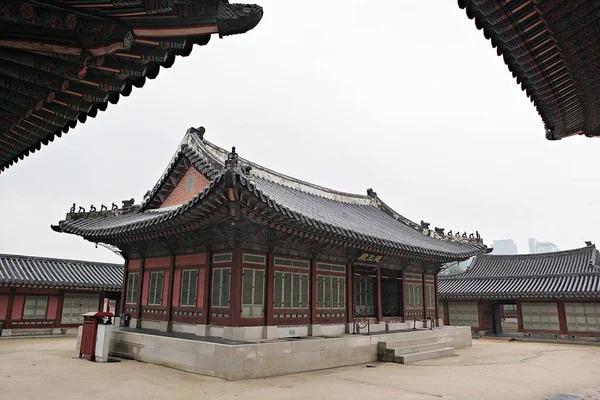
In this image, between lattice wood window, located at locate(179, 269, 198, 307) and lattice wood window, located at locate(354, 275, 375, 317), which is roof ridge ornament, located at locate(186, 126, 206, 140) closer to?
lattice wood window, located at locate(179, 269, 198, 307)

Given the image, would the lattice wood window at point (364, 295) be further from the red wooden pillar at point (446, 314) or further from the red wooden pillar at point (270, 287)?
the red wooden pillar at point (446, 314)

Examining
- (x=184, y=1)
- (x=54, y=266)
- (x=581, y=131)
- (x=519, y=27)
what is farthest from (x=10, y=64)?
(x=54, y=266)

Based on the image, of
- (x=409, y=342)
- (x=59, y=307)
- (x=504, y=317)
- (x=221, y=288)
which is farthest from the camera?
(x=504, y=317)

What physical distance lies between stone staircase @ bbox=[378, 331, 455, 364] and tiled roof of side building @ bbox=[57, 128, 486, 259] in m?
3.94

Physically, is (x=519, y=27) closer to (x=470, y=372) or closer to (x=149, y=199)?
(x=470, y=372)

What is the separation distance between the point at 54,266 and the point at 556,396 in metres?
29.5

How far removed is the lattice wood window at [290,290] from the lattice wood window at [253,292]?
646 millimetres

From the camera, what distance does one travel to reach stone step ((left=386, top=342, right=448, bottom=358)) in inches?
677

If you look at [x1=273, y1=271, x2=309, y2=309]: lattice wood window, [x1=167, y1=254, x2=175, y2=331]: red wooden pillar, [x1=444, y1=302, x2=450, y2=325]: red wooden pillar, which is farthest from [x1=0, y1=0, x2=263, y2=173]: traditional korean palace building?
[x1=444, y1=302, x2=450, y2=325]: red wooden pillar

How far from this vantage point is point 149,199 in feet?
65.9

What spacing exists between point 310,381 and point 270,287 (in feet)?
12.2

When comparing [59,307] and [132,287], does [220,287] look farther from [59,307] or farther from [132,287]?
[59,307]

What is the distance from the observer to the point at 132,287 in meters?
19.2

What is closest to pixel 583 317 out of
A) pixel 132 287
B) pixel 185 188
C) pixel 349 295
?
pixel 349 295
